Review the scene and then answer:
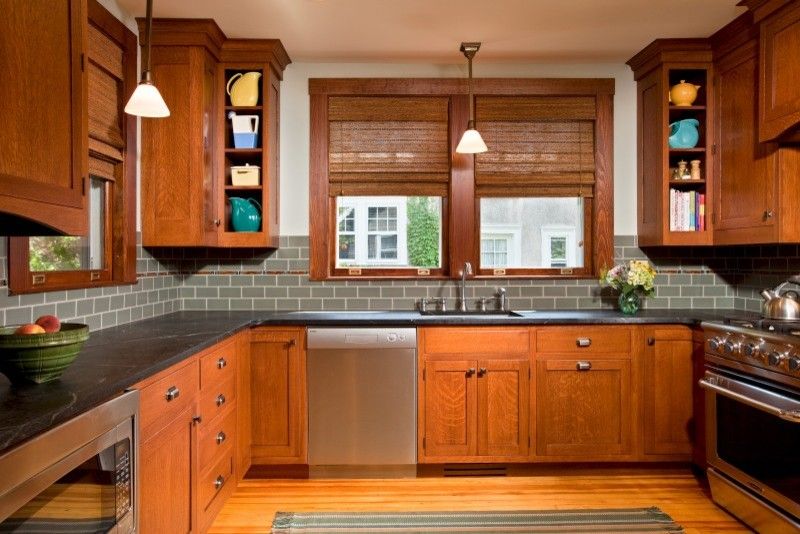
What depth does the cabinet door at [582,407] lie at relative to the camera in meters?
3.31

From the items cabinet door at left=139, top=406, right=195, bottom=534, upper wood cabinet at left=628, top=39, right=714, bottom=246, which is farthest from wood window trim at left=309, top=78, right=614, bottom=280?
cabinet door at left=139, top=406, right=195, bottom=534

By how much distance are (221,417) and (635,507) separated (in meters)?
2.13

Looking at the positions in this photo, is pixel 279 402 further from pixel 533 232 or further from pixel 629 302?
pixel 629 302

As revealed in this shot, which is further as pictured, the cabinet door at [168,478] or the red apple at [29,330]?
the cabinet door at [168,478]

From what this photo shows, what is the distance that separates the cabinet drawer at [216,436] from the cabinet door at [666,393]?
2.29 m

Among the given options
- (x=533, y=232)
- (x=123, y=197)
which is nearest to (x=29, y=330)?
(x=123, y=197)

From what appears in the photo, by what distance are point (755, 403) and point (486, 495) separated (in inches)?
54.8

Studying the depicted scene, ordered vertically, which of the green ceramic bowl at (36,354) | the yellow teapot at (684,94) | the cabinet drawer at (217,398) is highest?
the yellow teapot at (684,94)

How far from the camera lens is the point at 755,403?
2506mm

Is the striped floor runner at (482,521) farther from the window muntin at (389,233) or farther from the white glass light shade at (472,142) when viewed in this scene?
the white glass light shade at (472,142)

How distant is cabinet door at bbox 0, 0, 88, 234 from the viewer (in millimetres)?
1476

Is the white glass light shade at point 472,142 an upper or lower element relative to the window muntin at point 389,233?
upper

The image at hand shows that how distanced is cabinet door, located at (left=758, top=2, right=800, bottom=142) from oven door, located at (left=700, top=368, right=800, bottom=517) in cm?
126

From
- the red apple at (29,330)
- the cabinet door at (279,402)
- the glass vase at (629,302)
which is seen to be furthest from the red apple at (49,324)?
the glass vase at (629,302)
